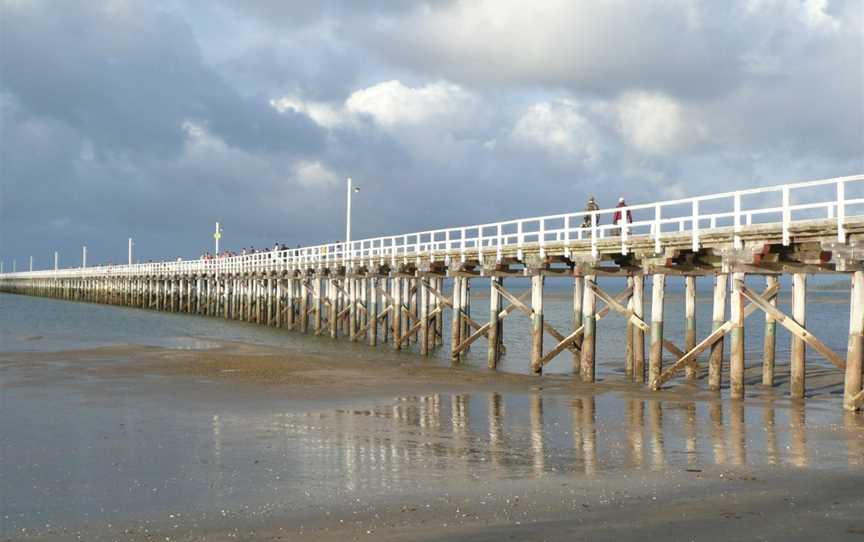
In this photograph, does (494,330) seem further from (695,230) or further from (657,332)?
(695,230)

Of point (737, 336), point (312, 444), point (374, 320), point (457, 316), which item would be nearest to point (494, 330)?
point (457, 316)

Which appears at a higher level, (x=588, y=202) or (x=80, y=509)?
(x=588, y=202)

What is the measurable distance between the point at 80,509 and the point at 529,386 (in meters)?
12.2

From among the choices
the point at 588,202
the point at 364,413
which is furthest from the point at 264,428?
the point at 588,202

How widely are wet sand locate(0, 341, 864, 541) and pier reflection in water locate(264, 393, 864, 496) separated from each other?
0.16ft

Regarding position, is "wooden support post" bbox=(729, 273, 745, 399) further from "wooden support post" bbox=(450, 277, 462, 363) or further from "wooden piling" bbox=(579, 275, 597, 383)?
"wooden support post" bbox=(450, 277, 462, 363)

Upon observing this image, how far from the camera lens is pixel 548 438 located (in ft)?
41.5

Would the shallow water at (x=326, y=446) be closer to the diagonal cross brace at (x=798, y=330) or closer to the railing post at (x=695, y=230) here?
the diagonal cross brace at (x=798, y=330)

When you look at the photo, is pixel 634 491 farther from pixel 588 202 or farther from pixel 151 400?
pixel 588 202

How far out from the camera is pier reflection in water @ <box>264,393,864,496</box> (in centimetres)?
1066

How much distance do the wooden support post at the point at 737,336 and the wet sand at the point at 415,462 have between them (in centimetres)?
57

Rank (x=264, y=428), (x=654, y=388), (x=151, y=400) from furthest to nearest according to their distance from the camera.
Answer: (x=654, y=388), (x=151, y=400), (x=264, y=428)

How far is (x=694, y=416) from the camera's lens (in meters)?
15.1

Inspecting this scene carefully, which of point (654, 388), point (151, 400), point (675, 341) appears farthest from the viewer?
point (675, 341)
